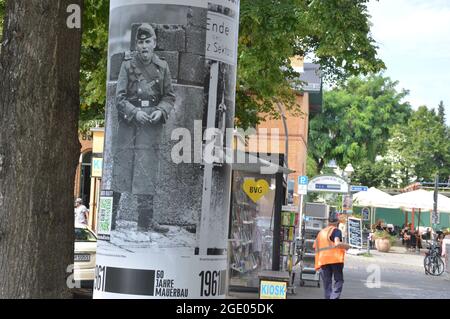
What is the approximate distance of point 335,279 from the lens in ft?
43.5

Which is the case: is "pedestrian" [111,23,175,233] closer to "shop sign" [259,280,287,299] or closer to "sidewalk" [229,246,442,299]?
"shop sign" [259,280,287,299]

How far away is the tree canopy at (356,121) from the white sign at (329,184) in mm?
41596

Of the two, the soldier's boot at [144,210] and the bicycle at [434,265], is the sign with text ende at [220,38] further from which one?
the bicycle at [434,265]

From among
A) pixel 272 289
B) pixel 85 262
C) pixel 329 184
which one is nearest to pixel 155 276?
pixel 272 289

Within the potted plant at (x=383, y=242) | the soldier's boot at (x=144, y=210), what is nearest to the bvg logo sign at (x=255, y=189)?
the soldier's boot at (x=144, y=210)

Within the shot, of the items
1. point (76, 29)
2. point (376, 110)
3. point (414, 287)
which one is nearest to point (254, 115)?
point (414, 287)

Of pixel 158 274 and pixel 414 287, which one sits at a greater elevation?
pixel 158 274

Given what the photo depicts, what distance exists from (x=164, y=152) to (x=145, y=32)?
741mm

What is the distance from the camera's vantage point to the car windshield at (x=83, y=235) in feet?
45.9

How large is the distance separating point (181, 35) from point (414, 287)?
1675 cm

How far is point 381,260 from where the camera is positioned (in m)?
31.5

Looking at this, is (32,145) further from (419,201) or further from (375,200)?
(375,200)
